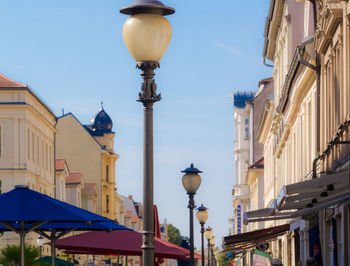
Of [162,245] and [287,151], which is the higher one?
[287,151]

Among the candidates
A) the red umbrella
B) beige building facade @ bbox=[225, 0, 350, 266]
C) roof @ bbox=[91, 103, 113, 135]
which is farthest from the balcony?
the red umbrella

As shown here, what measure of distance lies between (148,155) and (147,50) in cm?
109

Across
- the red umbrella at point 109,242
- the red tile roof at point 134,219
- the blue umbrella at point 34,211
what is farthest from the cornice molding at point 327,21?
the red tile roof at point 134,219

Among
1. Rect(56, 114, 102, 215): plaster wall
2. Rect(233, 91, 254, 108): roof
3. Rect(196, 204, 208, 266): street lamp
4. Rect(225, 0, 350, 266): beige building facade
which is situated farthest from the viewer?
Rect(56, 114, 102, 215): plaster wall

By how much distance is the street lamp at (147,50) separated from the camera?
10.2 metres

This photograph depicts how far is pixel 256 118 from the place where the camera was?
244ft

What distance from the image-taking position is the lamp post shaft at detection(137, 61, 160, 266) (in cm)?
1019

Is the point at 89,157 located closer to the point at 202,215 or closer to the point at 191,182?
the point at 202,215

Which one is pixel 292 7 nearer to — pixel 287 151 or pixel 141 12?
pixel 287 151

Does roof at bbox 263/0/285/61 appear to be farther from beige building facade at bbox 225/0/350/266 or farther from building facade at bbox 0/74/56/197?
building facade at bbox 0/74/56/197

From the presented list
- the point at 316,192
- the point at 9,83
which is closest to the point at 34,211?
the point at 316,192

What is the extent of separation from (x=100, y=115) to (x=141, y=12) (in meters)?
98.1

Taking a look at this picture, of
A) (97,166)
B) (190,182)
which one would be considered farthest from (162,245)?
(97,166)

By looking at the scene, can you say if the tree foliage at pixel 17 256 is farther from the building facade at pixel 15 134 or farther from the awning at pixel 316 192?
the building facade at pixel 15 134
